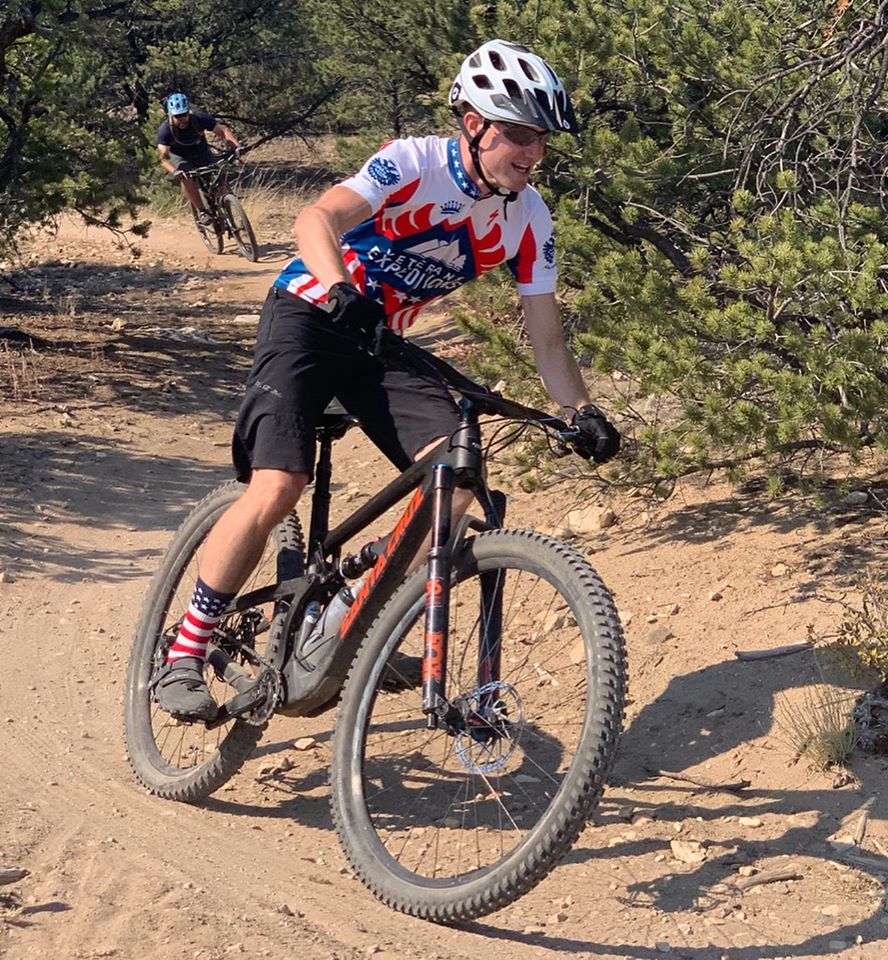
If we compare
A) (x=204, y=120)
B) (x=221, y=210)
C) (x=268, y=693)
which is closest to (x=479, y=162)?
(x=268, y=693)

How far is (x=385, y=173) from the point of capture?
3.71 meters

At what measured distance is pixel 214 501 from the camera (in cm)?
462

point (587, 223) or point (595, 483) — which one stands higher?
point (587, 223)

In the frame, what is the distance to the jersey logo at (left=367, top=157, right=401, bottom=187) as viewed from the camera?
3.70m

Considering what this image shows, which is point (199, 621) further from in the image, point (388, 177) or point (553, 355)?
point (388, 177)

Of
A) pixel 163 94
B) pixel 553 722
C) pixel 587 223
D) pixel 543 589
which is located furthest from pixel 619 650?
pixel 163 94

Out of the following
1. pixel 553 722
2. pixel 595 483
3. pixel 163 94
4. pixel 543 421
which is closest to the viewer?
pixel 543 421

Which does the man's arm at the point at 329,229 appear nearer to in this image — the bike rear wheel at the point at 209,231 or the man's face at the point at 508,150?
the man's face at the point at 508,150

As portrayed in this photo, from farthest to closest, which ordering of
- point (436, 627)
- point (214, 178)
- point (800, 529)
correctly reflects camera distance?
point (214, 178), point (800, 529), point (436, 627)

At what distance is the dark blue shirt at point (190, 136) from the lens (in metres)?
13.4

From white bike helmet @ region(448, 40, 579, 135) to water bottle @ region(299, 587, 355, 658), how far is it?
1387mm

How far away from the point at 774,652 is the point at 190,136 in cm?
1050

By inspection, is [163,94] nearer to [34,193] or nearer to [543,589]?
[34,193]

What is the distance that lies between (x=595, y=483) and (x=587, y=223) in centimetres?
125
